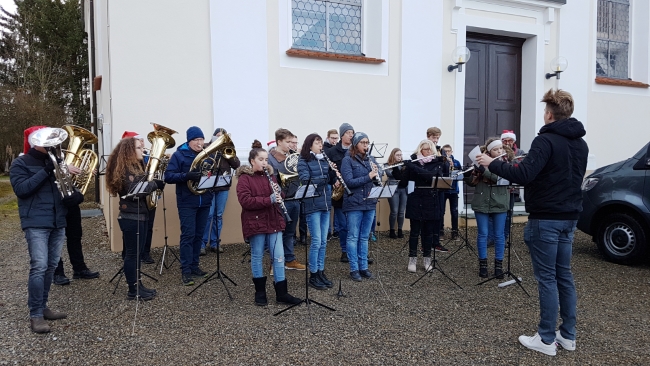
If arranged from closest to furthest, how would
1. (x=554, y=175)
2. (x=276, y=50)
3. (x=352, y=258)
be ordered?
(x=554, y=175), (x=352, y=258), (x=276, y=50)

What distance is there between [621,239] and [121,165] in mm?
6431

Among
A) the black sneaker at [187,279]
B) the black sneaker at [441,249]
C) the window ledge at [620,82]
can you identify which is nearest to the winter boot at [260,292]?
the black sneaker at [187,279]

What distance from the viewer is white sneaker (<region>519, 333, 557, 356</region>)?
146 inches

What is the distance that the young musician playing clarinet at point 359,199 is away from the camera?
5559 mm

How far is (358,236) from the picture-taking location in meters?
5.79

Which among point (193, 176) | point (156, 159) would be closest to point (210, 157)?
point (193, 176)

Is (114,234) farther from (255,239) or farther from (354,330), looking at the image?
(354,330)

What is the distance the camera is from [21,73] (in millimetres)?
27297

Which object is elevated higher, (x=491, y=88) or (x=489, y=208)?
(x=491, y=88)

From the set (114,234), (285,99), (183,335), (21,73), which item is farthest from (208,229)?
(21,73)

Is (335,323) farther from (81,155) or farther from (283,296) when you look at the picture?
(81,155)

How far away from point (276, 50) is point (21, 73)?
25437 millimetres

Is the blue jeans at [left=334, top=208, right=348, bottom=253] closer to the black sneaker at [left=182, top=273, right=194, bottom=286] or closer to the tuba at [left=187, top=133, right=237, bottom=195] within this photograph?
the tuba at [left=187, top=133, right=237, bottom=195]

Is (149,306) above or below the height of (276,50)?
below
